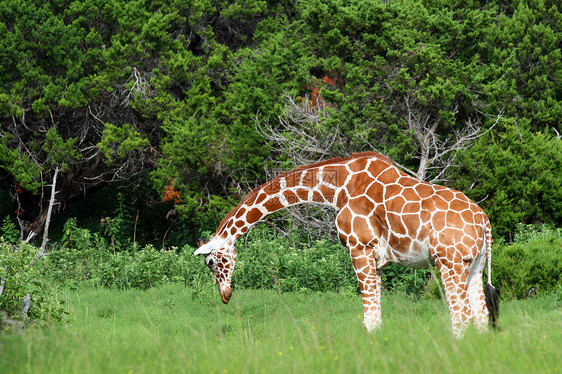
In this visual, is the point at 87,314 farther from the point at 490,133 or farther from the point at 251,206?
the point at 490,133

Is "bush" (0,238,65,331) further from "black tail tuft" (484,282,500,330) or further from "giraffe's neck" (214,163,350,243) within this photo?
"black tail tuft" (484,282,500,330)

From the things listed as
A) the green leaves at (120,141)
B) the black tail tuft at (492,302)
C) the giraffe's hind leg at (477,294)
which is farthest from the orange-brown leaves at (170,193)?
the black tail tuft at (492,302)

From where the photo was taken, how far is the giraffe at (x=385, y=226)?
7.04 metres

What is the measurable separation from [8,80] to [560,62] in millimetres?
13011

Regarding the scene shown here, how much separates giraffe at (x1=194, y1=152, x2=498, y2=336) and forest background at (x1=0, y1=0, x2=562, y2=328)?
10.9 ft

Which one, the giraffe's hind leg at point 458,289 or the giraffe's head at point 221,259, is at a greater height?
the giraffe's hind leg at point 458,289

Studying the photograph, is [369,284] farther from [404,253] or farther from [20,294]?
[20,294]

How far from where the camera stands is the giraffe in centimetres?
704

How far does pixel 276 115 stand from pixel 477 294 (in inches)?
358

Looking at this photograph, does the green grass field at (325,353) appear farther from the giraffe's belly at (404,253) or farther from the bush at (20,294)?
the bush at (20,294)

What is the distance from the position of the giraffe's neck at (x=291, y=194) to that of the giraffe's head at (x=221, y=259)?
0.36 feet

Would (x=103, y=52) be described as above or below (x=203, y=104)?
above

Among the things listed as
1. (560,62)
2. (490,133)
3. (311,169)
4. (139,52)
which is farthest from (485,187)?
(139,52)

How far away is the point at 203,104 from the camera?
17.0 meters
